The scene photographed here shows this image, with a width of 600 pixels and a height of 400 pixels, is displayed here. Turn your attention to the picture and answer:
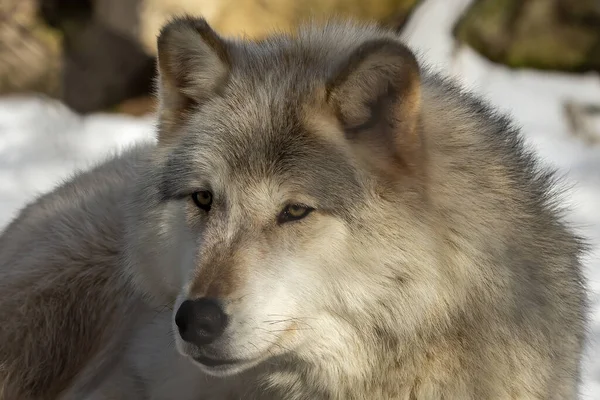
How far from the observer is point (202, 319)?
2.25m

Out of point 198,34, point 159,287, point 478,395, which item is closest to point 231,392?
point 159,287

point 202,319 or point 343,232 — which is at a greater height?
A: point 343,232

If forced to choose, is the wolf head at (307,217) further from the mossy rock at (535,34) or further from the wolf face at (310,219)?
the mossy rock at (535,34)

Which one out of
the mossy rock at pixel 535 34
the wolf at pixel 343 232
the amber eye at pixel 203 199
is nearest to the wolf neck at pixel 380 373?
the wolf at pixel 343 232

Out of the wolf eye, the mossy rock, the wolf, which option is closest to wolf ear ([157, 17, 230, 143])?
the wolf

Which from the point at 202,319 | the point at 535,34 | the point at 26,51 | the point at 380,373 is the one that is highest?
the point at 202,319

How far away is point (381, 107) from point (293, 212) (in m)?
0.39

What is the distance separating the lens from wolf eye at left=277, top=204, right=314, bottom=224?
2385 millimetres

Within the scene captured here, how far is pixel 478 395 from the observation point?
101 inches

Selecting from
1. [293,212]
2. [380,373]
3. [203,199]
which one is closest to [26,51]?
[203,199]

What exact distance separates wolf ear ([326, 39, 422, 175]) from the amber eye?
44cm

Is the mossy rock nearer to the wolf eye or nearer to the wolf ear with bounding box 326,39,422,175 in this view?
the wolf ear with bounding box 326,39,422,175

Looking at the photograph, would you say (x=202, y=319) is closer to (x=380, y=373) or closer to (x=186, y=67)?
(x=380, y=373)

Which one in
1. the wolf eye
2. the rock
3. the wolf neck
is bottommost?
the rock
